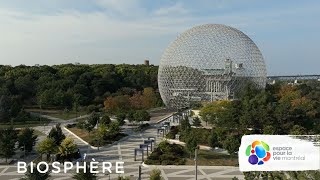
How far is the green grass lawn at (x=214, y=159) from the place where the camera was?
26859 millimetres

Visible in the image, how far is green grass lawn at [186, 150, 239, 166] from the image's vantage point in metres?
26.9

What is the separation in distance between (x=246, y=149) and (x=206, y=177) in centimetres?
1539

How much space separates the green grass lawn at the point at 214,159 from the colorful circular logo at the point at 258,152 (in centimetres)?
1802

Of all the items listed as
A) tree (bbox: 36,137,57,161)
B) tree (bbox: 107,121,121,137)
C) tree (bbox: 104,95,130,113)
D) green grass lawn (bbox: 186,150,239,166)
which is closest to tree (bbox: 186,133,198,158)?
green grass lawn (bbox: 186,150,239,166)

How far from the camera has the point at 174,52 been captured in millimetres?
51750

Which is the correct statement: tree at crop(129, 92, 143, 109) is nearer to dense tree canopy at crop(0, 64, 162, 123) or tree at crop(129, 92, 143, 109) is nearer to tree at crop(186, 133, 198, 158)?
dense tree canopy at crop(0, 64, 162, 123)

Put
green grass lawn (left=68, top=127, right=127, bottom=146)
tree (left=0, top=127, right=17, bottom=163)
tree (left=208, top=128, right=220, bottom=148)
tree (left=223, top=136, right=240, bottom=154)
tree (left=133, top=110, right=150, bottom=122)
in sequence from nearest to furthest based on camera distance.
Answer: tree (left=223, top=136, right=240, bottom=154) → tree (left=0, top=127, right=17, bottom=163) → tree (left=208, top=128, right=220, bottom=148) → green grass lawn (left=68, top=127, right=127, bottom=146) → tree (left=133, top=110, right=150, bottom=122)

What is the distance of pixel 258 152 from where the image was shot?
29.2 feet

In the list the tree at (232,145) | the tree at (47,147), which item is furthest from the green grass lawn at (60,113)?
the tree at (232,145)

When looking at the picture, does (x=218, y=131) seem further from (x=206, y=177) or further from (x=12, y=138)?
(x=12, y=138)

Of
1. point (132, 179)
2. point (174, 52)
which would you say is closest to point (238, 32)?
point (174, 52)

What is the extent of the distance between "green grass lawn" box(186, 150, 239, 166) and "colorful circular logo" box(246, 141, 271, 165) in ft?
59.1

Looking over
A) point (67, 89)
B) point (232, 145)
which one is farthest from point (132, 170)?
point (67, 89)

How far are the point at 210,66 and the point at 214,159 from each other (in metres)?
22.2
